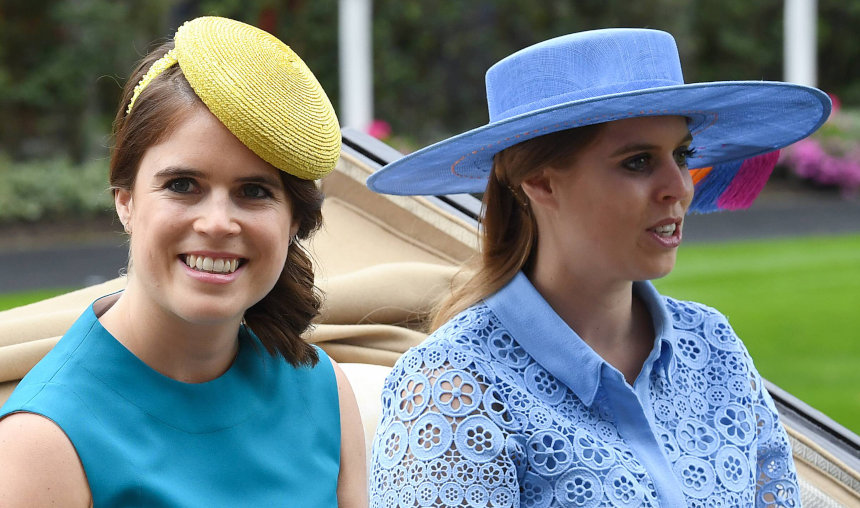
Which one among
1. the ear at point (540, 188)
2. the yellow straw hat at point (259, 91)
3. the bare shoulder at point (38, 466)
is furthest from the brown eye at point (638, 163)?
the bare shoulder at point (38, 466)

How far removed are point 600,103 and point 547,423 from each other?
512mm

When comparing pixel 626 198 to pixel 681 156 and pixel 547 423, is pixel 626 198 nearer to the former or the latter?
pixel 681 156

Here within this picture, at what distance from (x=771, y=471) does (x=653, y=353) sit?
354mm

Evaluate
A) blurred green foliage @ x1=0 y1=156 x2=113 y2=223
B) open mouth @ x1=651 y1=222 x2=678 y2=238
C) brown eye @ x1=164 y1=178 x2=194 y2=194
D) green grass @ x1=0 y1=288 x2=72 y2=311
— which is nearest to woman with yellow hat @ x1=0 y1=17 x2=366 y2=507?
brown eye @ x1=164 y1=178 x2=194 y2=194

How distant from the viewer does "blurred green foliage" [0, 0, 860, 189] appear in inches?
765

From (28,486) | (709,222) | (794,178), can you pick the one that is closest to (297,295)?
(28,486)

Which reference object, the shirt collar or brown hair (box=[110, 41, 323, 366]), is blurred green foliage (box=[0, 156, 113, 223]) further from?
the shirt collar

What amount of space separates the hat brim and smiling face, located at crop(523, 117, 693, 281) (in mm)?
43

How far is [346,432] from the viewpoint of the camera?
7.32ft

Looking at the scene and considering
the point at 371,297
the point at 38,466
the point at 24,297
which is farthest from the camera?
the point at 24,297

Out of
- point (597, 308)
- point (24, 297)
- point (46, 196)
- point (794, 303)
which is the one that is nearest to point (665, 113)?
point (597, 308)

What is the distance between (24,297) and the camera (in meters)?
10.4

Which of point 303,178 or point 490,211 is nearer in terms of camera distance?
point 303,178

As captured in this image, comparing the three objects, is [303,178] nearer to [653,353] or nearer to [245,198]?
[245,198]
